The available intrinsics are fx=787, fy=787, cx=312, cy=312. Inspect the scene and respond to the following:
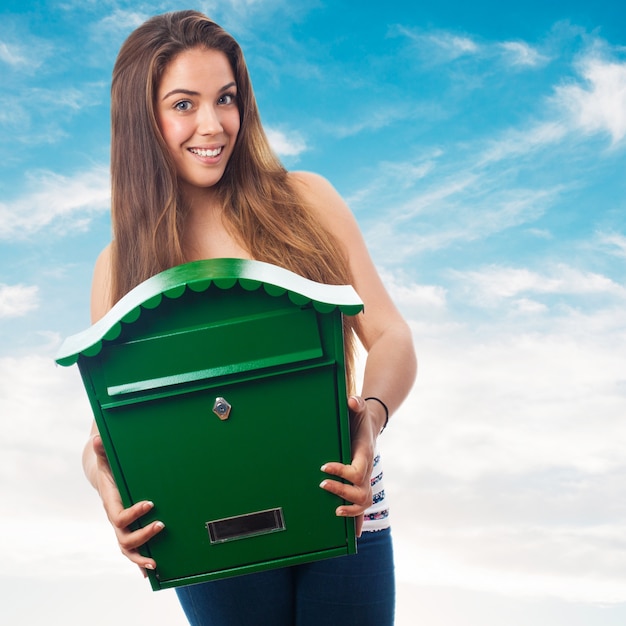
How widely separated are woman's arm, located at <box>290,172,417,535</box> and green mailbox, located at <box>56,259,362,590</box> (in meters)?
0.04

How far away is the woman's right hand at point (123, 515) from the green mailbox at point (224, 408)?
21 millimetres

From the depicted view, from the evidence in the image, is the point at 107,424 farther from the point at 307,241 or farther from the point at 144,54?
the point at 144,54

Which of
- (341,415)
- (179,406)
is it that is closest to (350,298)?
(341,415)

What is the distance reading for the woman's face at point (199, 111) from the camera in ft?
6.02

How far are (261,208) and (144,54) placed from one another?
1.51ft

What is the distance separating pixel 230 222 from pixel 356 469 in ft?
2.76

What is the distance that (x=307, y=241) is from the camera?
192 centimetres

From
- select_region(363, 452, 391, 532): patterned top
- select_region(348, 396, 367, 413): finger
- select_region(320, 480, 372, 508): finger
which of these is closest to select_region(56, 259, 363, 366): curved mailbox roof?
select_region(348, 396, 367, 413): finger

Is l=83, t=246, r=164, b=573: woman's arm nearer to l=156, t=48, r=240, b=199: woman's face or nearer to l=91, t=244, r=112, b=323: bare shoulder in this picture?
l=91, t=244, r=112, b=323: bare shoulder

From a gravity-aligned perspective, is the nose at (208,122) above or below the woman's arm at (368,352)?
above

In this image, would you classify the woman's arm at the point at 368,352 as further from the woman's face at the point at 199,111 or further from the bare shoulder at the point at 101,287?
the bare shoulder at the point at 101,287

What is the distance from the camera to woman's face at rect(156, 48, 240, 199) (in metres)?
1.83

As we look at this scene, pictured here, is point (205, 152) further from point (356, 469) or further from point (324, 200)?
point (356, 469)

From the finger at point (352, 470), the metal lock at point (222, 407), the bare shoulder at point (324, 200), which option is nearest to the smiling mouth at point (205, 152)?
the bare shoulder at point (324, 200)
